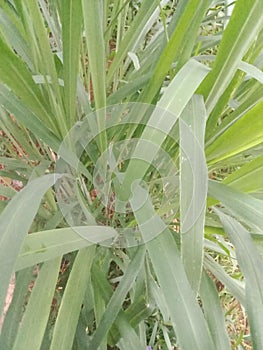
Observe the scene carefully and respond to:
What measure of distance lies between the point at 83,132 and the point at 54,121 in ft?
0.12

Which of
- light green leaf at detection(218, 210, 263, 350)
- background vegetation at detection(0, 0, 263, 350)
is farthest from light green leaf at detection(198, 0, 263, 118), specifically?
light green leaf at detection(218, 210, 263, 350)

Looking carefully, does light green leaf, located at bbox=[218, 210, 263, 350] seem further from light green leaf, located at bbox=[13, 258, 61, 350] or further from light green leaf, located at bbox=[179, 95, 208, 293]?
light green leaf, located at bbox=[13, 258, 61, 350]

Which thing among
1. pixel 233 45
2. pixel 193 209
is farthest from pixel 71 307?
pixel 233 45

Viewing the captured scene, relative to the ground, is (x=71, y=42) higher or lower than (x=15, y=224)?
higher

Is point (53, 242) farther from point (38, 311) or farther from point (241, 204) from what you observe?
point (241, 204)

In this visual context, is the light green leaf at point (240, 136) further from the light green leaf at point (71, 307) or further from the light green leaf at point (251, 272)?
the light green leaf at point (71, 307)

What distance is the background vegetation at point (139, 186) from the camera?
394 millimetres

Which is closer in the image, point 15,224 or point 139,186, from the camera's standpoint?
point 15,224

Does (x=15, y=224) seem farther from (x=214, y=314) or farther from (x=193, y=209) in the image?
Answer: (x=214, y=314)

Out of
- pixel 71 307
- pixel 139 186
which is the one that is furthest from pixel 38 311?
pixel 139 186

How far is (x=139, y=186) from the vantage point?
49cm

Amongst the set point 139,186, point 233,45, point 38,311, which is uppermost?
point 233,45

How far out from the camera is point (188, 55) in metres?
0.53

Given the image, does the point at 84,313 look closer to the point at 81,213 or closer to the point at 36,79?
the point at 81,213
